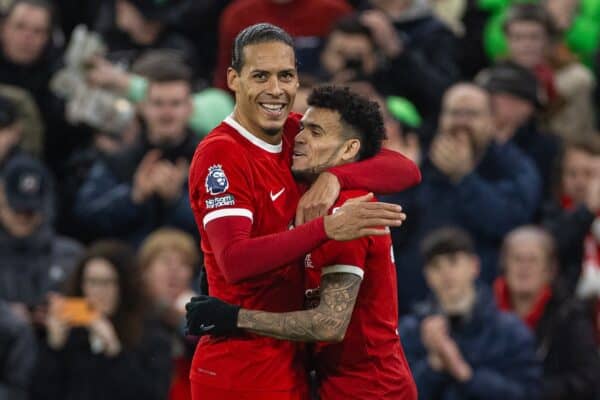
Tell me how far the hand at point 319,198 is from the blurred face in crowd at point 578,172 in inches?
162

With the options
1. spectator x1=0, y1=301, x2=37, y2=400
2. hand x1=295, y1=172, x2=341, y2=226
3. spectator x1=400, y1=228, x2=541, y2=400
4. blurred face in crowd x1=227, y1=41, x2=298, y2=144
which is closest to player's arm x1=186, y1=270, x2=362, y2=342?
hand x1=295, y1=172, x2=341, y2=226

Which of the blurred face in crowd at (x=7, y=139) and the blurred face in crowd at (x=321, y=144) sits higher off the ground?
the blurred face in crowd at (x=7, y=139)

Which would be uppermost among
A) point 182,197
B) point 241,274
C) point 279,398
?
point 182,197

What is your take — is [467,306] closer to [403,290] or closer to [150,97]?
[403,290]

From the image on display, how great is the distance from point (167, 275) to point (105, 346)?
0.73 m

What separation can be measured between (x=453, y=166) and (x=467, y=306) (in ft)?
3.45

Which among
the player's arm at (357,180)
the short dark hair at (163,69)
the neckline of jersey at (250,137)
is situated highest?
the short dark hair at (163,69)

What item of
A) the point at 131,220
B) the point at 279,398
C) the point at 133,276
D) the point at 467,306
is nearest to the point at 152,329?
the point at 133,276

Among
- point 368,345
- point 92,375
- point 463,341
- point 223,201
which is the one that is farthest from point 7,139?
point 368,345

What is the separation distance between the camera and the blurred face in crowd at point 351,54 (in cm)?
1003

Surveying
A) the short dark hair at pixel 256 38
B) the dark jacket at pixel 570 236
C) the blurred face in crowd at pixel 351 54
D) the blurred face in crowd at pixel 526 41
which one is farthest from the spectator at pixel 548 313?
the short dark hair at pixel 256 38

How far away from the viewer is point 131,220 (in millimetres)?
9922

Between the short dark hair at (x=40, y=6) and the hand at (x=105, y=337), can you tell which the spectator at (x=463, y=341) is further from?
the short dark hair at (x=40, y=6)

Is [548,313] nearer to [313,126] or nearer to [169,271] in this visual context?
[169,271]
